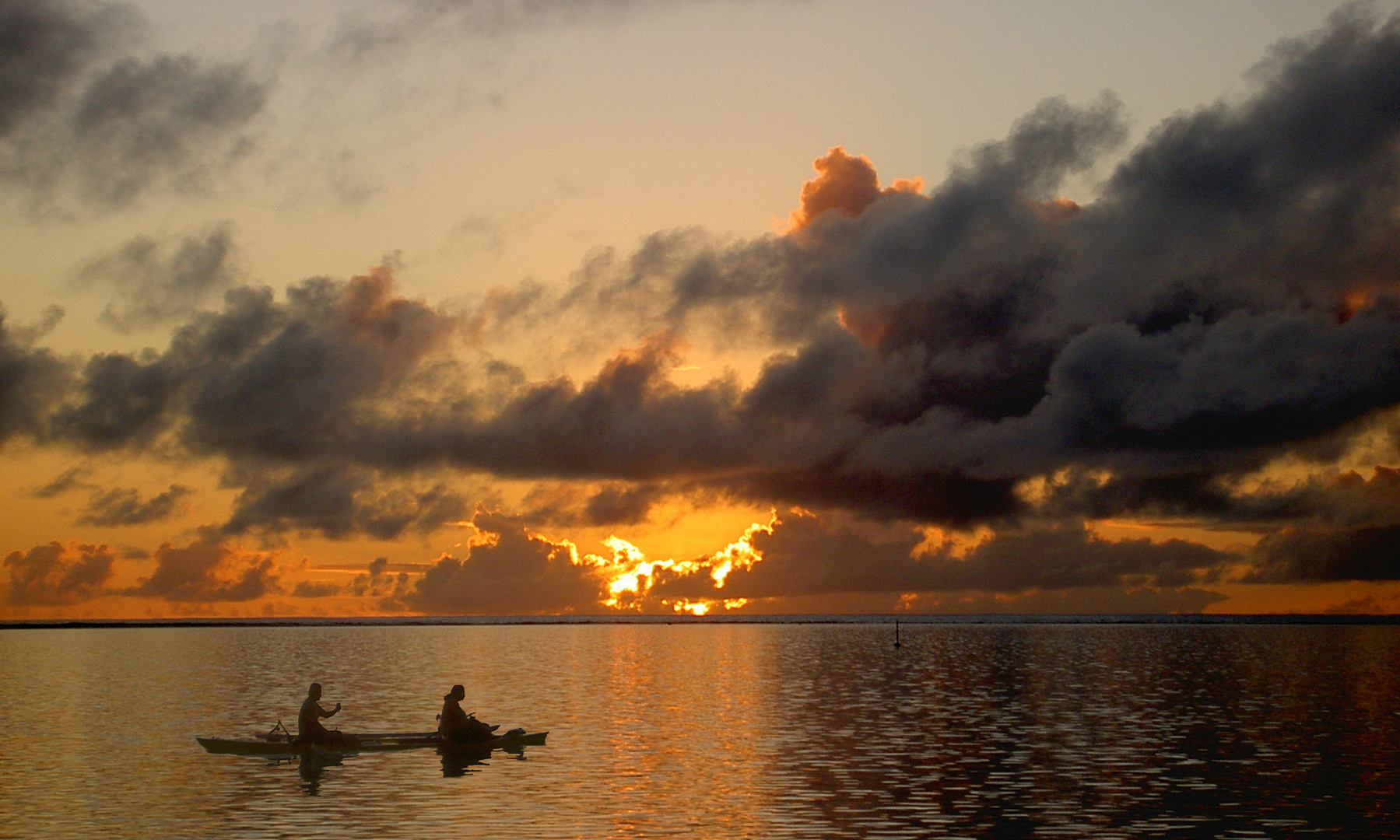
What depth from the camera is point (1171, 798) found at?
4309 centimetres

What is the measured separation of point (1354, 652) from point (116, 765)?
573ft

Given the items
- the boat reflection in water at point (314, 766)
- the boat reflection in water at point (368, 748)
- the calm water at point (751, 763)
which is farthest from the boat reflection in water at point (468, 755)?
the boat reflection in water at point (314, 766)

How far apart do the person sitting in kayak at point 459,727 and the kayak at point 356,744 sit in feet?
0.63

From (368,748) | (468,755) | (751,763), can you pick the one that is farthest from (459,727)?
(751,763)

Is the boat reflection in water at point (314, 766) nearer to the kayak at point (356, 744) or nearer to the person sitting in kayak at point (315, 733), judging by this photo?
the kayak at point (356, 744)

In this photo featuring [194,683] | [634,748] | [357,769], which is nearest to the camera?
[357,769]

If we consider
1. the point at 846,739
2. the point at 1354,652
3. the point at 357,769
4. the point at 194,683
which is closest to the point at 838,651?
the point at 1354,652

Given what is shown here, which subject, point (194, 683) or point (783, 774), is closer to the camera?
point (783, 774)

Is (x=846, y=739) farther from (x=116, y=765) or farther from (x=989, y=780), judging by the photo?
(x=116, y=765)

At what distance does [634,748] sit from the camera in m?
58.8

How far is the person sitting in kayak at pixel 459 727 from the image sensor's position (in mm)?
56094

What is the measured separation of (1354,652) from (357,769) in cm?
16866

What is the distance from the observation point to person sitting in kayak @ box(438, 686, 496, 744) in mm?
56094

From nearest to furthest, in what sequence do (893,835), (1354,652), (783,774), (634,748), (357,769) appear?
(893,835), (783,774), (357,769), (634,748), (1354,652)
